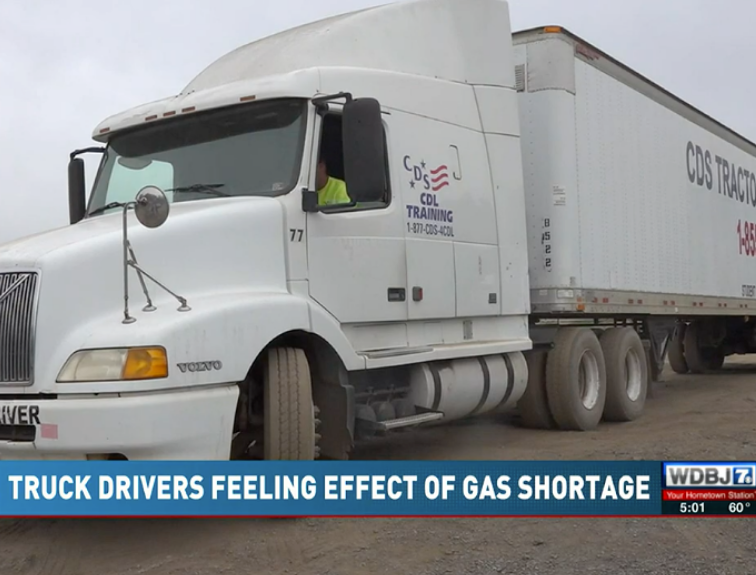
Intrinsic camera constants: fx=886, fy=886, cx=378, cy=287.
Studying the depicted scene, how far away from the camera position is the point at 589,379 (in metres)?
9.70

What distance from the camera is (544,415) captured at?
367 inches

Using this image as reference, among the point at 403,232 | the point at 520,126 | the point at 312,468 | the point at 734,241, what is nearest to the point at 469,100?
the point at 520,126

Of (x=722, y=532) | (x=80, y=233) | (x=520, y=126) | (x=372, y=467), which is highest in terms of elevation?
(x=520, y=126)

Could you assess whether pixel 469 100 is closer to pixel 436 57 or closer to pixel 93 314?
pixel 436 57

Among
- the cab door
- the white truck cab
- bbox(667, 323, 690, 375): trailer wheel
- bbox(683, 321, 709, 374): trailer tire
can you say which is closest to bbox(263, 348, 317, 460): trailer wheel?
the white truck cab

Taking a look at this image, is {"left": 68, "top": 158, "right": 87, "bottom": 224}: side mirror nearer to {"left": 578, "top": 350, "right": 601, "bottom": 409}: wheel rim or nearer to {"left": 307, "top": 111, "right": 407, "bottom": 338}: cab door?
{"left": 307, "top": 111, "right": 407, "bottom": 338}: cab door

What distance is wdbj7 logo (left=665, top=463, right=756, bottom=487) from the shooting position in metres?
5.21

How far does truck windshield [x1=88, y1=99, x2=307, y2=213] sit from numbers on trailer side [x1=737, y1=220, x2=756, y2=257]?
9.81m

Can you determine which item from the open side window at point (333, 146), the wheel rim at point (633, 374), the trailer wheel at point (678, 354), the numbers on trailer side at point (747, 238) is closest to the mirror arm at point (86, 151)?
the open side window at point (333, 146)

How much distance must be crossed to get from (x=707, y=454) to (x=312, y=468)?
388 centimetres

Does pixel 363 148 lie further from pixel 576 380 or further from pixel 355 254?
pixel 576 380

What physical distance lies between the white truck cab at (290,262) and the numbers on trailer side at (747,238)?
6.85 meters

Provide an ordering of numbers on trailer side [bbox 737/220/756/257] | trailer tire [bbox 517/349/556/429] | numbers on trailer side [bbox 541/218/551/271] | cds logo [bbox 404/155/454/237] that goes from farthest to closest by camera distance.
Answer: numbers on trailer side [bbox 737/220/756/257] → trailer tire [bbox 517/349/556/429] → numbers on trailer side [bbox 541/218/551/271] → cds logo [bbox 404/155/454/237]

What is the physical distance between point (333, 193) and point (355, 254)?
47 cm
